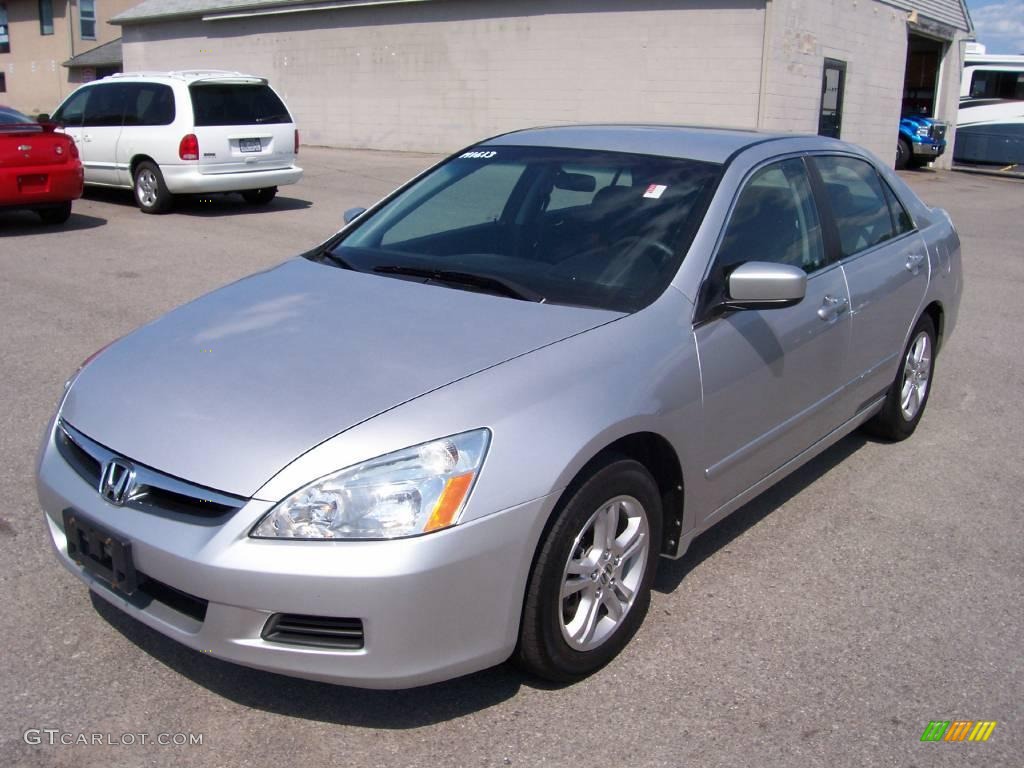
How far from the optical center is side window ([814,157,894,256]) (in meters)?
4.69

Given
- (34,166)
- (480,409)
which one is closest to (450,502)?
(480,409)

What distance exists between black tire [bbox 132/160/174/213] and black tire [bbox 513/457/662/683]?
11330 mm

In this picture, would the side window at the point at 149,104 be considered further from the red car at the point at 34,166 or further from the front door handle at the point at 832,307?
the front door handle at the point at 832,307

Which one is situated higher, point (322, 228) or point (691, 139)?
point (691, 139)

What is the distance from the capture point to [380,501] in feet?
8.93

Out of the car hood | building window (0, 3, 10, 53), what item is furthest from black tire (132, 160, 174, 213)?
building window (0, 3, 10, 53)

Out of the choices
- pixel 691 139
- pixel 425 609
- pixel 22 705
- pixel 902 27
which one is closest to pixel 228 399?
pixel 425 609

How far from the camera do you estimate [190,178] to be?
13000 mm

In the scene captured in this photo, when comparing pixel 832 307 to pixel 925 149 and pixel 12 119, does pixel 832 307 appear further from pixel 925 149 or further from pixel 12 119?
pixel 925 149

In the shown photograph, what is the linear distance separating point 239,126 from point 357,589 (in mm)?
11699

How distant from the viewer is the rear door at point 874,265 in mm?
4648

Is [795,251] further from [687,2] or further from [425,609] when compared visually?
[687,2]

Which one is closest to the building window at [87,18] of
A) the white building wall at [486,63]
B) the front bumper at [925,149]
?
the white building wall at [486,63]

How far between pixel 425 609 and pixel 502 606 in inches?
9.9
